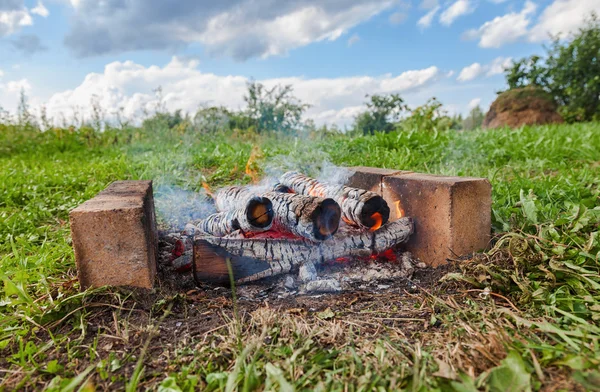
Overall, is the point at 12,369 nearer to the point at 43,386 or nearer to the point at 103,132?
the point at 43,386

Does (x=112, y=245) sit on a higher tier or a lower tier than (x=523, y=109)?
lower

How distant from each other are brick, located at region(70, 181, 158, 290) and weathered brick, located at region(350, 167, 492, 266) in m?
1.60

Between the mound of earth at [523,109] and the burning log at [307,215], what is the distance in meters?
12.2

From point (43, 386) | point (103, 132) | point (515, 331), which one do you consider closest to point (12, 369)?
point (43, 386)

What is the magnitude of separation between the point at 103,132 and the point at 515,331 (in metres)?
8.88

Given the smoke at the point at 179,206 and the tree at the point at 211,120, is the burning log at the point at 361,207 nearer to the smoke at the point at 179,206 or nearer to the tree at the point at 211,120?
the smoke at the point at 179,206

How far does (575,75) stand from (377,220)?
15.2 meters

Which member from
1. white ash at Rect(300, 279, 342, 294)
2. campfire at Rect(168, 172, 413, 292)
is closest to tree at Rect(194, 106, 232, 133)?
campfire at Rect(168, 172, 413, 292)

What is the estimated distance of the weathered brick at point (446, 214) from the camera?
2.56 m

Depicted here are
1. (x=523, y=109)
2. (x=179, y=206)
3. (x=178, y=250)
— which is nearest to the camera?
(x=178, y=250)

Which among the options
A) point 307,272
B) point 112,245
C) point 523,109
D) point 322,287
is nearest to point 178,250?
point 112,245

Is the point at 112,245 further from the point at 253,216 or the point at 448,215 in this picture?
the point at 448,215

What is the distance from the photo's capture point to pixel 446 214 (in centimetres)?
257

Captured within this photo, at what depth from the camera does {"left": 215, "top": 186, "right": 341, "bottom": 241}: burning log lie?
2.46m
